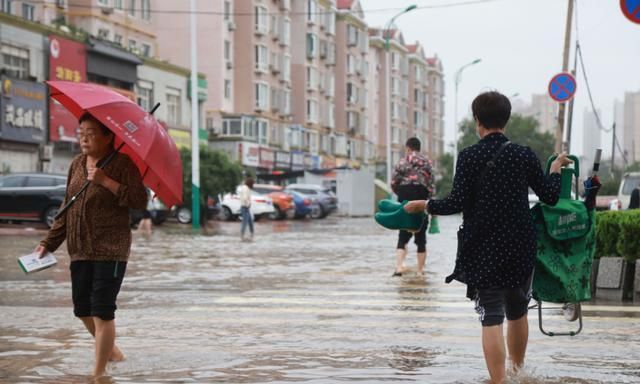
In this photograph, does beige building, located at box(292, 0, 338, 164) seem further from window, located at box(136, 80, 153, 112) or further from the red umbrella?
the red umbrella

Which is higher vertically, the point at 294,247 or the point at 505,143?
the point at 505,143

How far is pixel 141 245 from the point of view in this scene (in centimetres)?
2091

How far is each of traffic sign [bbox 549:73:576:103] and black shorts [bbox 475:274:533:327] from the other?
13679 mm

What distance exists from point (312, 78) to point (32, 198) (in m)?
50.6

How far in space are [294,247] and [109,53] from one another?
77.3 feet

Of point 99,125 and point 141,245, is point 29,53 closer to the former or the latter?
point 141,245

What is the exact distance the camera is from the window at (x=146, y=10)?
5019 centimetres

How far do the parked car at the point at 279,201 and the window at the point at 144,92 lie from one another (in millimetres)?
8202

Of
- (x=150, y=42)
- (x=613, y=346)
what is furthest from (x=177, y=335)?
(x=150, y=42)

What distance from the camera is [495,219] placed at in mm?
5234

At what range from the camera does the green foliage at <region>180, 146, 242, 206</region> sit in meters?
34.2

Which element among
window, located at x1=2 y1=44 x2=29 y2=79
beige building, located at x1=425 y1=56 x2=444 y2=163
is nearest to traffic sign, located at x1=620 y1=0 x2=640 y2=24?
window, located at x1=2 y1=44 x2=29 y2=79

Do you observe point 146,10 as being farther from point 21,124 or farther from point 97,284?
point 97,284

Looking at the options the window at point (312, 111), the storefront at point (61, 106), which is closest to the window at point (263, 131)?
the window at point (312, 111)
